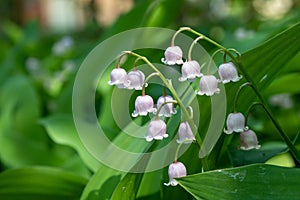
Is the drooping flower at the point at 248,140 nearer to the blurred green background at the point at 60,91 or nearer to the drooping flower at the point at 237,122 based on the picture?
the drooping flower at the point at 237,122

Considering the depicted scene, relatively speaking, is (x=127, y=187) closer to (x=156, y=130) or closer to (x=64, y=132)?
(x=156, y=130)

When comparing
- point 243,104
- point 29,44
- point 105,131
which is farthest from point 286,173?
point 29,44

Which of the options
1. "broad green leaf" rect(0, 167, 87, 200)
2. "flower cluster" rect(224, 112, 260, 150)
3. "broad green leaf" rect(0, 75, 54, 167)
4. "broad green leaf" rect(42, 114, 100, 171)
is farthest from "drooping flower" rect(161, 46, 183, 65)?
"broad green leaf" rect(0, 75, 54, 167)

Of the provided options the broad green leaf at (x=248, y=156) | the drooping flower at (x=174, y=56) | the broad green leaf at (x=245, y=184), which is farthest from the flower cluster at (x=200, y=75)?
the broad green leaf at (x=248, y=156)

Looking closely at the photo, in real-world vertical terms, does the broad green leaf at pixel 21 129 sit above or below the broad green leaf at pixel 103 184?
above

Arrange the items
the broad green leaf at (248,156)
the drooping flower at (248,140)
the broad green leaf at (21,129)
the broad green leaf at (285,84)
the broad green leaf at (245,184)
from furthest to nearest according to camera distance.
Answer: the broad green leaf at (21,129) < the broad green leaf at (285,84) < the broad green leaf at (248,156) < the drooping flower at (248,140) < the broad green leaf at (245,184)

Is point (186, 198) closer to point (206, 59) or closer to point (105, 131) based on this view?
point (206, 59)

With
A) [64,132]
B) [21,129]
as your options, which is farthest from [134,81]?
[21,129]
